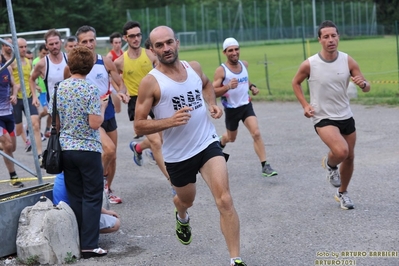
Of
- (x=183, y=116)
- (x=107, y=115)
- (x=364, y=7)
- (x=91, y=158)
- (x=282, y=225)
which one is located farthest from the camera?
(x=364, y=7)

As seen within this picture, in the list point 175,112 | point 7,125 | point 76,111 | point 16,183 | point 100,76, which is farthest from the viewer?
point 7,125

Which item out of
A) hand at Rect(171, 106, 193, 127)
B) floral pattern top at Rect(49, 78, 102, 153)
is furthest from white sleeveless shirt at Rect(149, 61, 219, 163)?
floral pattern top at Rect(49, 78, 102, 153)

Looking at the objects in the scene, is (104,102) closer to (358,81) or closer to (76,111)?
(76,111)

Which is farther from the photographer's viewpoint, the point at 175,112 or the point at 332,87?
the point at 332,87

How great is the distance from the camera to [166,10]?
67.1m

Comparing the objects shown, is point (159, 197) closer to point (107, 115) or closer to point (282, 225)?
point (107, 115)

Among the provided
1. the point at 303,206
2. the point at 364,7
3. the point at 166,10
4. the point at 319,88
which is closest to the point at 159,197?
the point at 303,206

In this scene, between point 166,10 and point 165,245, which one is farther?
point 166,10

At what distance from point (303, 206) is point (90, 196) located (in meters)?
2.65

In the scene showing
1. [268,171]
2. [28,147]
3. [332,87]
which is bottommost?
[28,147]

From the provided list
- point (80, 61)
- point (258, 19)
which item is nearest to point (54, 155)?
point (80, 61)

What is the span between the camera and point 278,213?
308 inches

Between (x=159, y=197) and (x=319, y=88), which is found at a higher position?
(x=319, y=88)

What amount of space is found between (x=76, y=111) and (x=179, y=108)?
1082 millimetres
